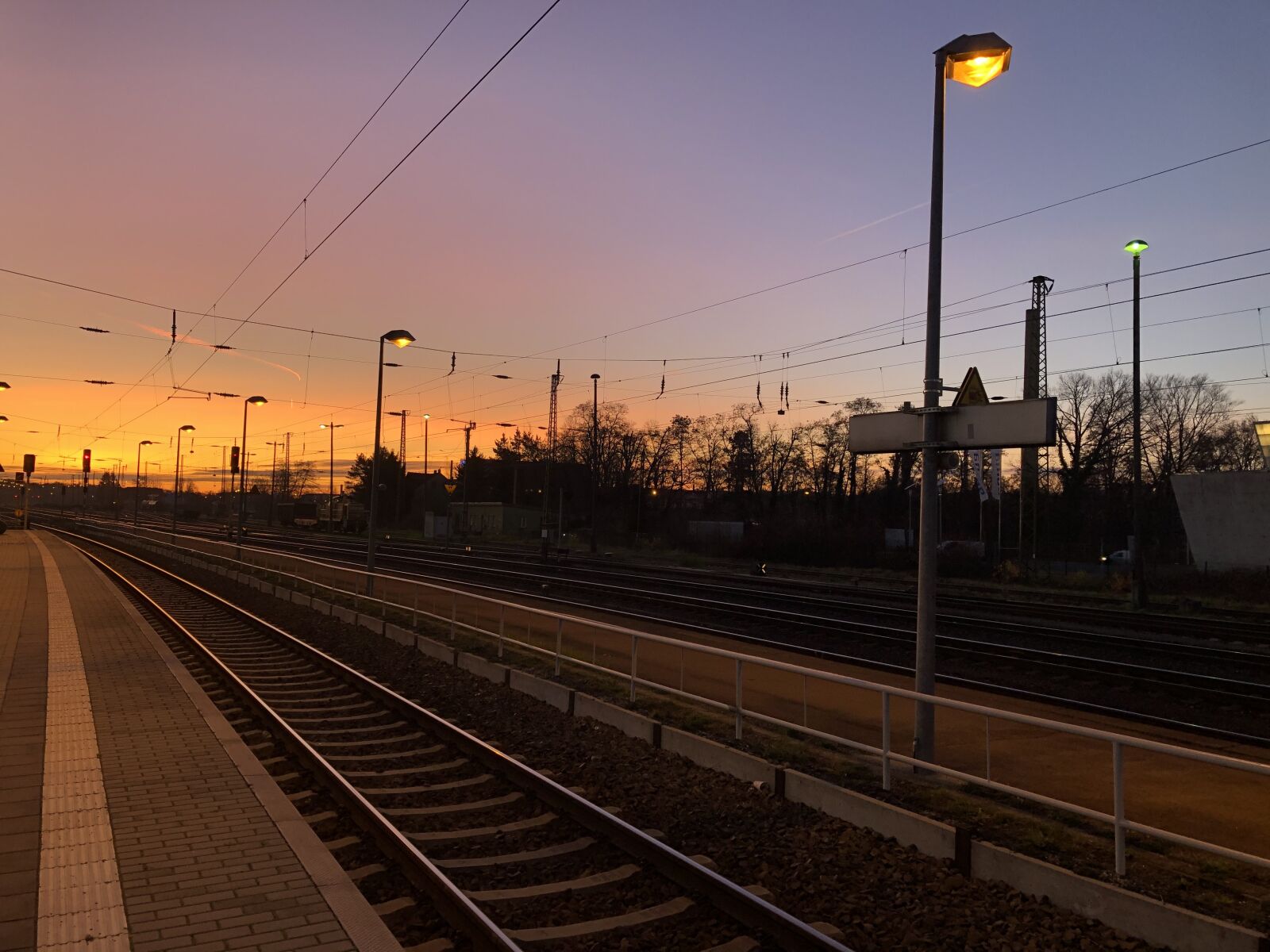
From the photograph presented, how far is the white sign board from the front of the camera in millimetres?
7598

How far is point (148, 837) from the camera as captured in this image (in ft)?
20.9

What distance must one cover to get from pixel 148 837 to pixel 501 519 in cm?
8292

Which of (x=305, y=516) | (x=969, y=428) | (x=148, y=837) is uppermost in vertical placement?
(x=969, y=428)

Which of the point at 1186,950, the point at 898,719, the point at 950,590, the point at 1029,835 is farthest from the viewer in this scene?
the point at 950,590

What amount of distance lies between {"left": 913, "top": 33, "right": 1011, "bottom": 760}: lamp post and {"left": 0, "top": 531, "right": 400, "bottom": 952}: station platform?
5.20 meters

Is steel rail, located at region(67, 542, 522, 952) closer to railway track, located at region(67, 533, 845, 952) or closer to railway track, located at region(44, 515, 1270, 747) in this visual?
railway track, located at region(67, 533, 845, 952)

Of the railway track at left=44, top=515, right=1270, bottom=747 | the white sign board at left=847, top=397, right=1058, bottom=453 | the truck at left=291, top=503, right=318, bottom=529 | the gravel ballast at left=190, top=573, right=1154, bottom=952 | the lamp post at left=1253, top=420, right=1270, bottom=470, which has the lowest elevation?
the railway track at left=44, top=515, right=1270, bottom=747

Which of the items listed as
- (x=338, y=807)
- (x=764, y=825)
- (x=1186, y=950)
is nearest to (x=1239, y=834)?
(x=1186, y=950)

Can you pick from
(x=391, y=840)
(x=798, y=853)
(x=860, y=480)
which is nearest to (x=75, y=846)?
(x=391, y=840)

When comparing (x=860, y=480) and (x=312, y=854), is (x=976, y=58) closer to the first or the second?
(x=312, y=854)

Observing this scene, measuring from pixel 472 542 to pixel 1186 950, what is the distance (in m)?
62.4

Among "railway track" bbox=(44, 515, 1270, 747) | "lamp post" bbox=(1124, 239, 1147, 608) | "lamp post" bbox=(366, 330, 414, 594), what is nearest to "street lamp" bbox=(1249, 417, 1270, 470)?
"lamp post" bbox=(1124, 239, 1147, 608)

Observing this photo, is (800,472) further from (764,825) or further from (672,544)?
(764,825)

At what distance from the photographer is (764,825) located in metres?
6.88
